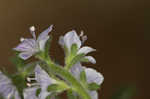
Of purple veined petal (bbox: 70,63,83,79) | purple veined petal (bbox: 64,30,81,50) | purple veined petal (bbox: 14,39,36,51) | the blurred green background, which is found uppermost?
purple veined petal (bbox: 14,39,36,51)

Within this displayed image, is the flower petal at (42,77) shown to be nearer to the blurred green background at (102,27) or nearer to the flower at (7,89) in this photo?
the flower at (7,89)

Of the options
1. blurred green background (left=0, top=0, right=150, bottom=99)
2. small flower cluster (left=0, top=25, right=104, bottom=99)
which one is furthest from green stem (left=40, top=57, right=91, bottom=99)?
blurred green background (left=0, top=0, right=150, bottom=99)

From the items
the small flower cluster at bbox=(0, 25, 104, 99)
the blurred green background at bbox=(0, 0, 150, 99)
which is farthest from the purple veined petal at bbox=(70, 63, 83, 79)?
the blurred green background at bbox=(0, 0, 150, 99)

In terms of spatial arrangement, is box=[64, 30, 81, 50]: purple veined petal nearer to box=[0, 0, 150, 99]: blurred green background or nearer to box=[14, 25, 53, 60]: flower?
box=[14, 25, 53, 60]: flower

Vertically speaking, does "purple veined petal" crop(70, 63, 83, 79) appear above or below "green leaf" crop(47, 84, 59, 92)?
above

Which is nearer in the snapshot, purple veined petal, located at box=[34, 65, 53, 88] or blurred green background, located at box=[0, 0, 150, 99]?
purple veined petal, located at box=[34, 65, 53, 88]
